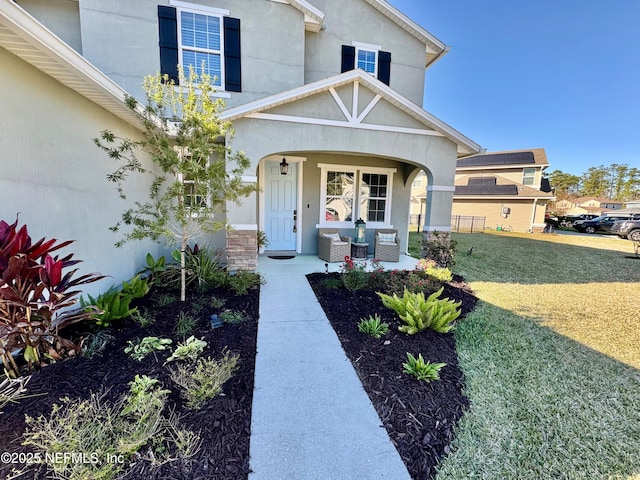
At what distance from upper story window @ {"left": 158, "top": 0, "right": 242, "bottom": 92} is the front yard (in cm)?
744

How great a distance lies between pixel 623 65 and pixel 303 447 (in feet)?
77.6

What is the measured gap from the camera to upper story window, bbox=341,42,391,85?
798 centimetres

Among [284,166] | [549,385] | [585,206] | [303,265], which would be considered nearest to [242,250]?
[303,265]

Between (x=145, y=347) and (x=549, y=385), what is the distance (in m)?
4.29

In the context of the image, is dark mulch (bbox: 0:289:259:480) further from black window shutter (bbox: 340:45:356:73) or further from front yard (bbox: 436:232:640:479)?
black window shutter (bbox: 340:45:356:73)

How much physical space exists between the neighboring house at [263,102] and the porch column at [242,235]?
0.07 ft

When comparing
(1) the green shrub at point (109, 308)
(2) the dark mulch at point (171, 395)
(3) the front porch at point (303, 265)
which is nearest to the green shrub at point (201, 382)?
(2) the dark mulch at point (171, 395)

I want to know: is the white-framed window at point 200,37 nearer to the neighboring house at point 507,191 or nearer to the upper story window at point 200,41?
the upper story window at point 200,41

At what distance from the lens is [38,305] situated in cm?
241

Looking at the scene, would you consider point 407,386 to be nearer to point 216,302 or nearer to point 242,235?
point 216,302

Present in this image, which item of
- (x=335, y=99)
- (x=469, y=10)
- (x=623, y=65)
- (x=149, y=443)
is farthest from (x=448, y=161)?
(x=623, y=65)

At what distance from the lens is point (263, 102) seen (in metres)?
5.39

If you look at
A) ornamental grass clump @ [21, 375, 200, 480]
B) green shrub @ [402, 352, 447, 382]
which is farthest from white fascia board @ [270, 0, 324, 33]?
ornamental grass clump @ [21, 375, 200, 480]

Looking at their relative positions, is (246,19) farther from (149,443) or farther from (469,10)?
(469,10)
